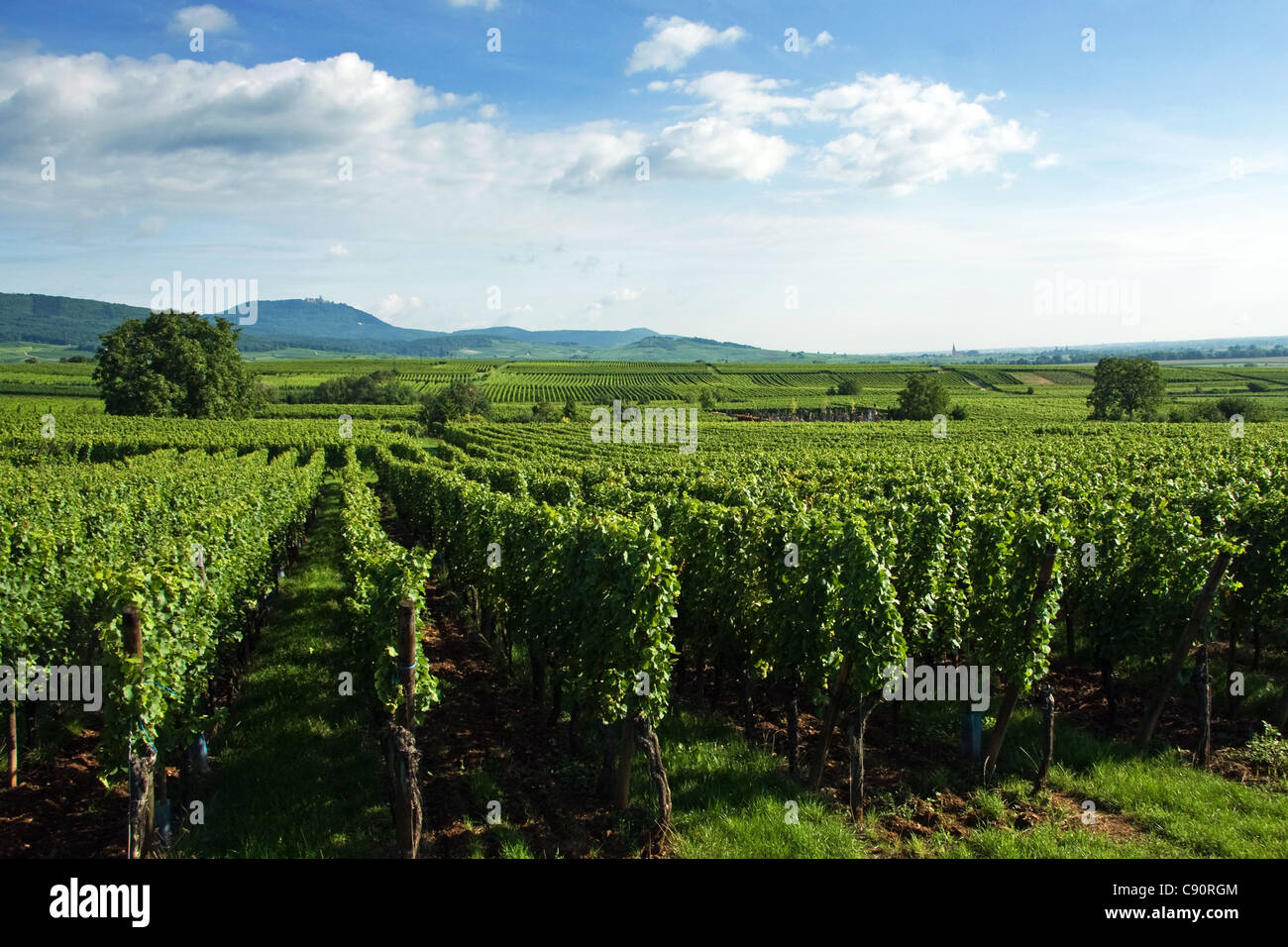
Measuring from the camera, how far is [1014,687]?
9422 mm

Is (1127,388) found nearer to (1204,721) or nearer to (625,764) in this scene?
(1204,721)

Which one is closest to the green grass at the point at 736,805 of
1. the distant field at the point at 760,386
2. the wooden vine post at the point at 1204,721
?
the wooden vine post at the point at 1204,721

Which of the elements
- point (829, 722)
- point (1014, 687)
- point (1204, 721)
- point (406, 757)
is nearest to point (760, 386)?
point (1204, 721)

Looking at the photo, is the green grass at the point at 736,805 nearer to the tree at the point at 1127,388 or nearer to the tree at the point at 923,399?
the tree at the point at 923,399

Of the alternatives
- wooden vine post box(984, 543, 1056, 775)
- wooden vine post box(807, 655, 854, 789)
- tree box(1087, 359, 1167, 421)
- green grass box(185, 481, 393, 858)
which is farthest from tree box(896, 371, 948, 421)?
green grass box(185, 481, 393, 858)

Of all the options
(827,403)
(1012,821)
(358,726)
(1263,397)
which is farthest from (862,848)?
(1263,397)

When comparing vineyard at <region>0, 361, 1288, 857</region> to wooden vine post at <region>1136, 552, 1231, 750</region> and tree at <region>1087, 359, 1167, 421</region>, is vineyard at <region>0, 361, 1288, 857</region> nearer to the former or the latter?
wooden vine post at <region>1136, 552, 1231, 750</region>

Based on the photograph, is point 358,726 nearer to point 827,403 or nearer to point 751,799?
point 751,799

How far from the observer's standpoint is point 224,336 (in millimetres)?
80750

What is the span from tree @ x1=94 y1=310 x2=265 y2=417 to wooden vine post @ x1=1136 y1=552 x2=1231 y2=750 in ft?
282

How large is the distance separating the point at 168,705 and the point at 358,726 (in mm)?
3195

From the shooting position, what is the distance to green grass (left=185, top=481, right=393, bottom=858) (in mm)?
8070

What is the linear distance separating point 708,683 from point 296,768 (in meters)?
7.50

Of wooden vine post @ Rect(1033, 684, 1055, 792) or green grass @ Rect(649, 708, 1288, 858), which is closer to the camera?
green grass @ Rect(649, 708, 1288, 858)
